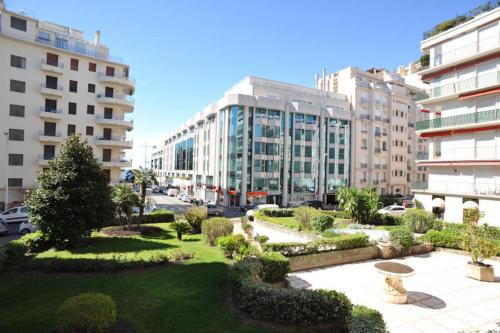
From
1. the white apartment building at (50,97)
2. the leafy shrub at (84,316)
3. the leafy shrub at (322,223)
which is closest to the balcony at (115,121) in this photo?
the white apartment building at (50,97)

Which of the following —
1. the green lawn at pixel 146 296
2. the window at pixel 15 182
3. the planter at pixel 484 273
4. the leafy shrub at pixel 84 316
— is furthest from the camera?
the window at pixel 15 182

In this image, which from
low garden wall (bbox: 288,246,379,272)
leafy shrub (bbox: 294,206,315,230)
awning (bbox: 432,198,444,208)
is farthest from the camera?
awning (bbox: 432,198,444,208)

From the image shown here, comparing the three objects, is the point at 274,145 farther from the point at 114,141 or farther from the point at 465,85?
the point at 465,85

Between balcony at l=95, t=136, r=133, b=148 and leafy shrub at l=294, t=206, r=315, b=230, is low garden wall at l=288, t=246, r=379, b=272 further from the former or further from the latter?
balcony at l=95, t=136, r=133, b=148

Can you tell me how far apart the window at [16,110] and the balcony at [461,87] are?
48044 mm

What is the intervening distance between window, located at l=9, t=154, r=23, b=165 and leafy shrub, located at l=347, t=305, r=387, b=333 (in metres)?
44.3

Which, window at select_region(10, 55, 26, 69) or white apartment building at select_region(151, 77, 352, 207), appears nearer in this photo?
window at select_region(10, 55, 26, 69)

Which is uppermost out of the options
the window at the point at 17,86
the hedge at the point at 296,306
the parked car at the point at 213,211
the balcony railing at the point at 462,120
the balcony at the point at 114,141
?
the window at the point at 17,86

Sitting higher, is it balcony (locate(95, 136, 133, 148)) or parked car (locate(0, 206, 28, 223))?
balcony (locate(95, 136, 133, 148))

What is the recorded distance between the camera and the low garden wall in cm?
1536

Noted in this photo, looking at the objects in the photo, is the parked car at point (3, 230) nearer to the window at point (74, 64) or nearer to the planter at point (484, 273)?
the window at point (74, 64)

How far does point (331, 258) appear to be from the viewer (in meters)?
16.4

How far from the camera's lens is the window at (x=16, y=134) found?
38.2 m

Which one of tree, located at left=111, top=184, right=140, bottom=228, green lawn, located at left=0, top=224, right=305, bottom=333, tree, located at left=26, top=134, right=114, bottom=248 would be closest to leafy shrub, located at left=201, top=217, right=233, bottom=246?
green lawn, located at left=0, top=224, right=305, bottom=333
